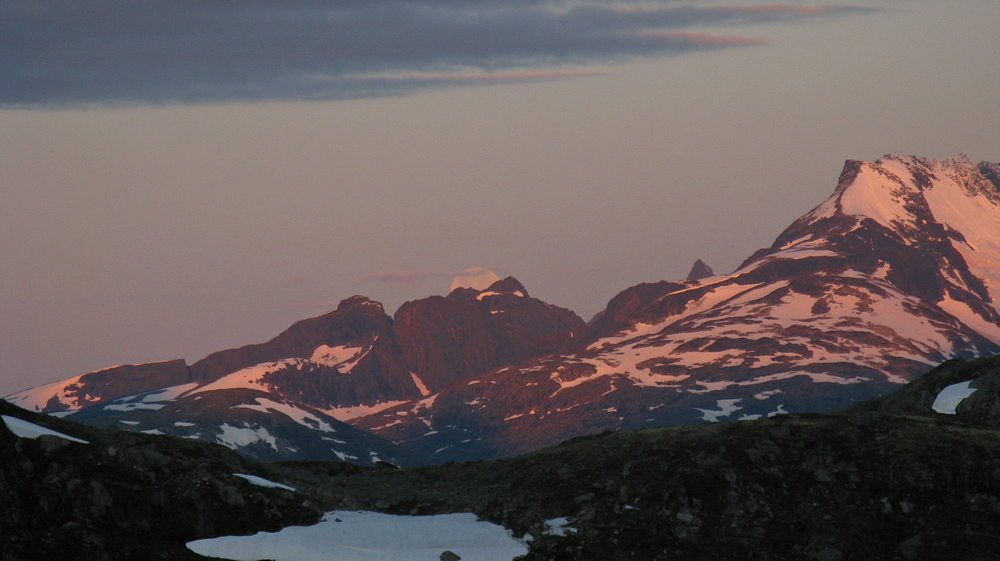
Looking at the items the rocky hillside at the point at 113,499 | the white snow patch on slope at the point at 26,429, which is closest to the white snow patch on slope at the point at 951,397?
the rocky hillside at the point at 113,499

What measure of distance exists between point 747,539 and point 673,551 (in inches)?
228

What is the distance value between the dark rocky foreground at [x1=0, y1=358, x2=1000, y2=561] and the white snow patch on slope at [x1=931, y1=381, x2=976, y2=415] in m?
20.0

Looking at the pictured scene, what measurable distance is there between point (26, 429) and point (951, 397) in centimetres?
9746

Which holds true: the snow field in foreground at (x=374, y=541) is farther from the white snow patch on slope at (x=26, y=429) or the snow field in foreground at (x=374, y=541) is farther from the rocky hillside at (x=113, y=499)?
the white snow patch on slope at (x=26, y=429)

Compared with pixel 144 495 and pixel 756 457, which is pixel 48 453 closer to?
pixel 144 495

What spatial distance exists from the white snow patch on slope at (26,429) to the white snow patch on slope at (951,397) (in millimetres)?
89825

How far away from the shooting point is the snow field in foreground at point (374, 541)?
84750mm

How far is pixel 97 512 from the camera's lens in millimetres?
85562

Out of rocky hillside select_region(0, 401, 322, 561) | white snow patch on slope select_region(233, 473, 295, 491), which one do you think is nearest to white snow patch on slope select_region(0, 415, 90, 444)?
rocky hillside select_region(0, 401, 322, 561)

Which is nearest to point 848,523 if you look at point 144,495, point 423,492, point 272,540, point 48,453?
point 423,492

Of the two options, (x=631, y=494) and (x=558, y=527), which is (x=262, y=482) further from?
(x=631, y=494)

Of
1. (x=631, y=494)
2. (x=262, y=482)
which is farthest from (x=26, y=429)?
(x=631, y=494)

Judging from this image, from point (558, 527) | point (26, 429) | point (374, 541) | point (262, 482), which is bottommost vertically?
point (558, 527)

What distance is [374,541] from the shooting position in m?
88.9
